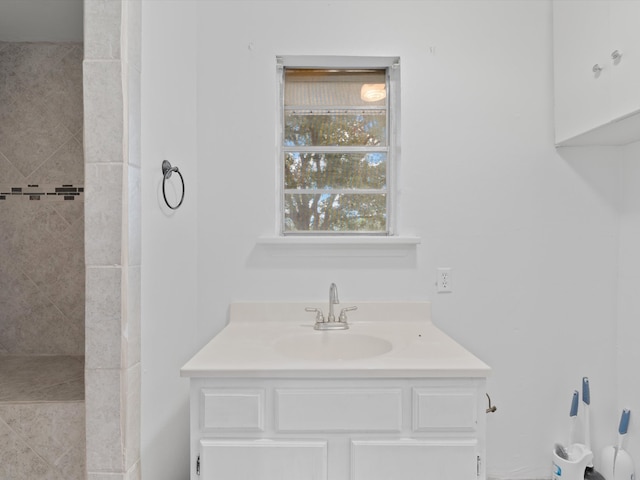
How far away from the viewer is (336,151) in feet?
6.32

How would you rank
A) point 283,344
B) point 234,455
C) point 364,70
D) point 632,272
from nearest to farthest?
1. point 234,455
2. point 283,344
3. point 632,272
4. point 364,70

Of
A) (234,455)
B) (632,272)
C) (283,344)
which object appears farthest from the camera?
(632,272)

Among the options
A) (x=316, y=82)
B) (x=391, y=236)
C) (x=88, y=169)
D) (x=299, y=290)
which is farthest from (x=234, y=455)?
(x=316, y=82)

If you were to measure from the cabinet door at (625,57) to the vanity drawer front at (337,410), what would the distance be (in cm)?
123

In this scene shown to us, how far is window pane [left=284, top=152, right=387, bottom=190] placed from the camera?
1933 mm

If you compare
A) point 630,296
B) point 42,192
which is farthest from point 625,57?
point 42,192

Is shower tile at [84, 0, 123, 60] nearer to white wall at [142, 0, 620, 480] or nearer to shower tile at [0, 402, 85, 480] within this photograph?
white wall at [142, 0, 620, 480]

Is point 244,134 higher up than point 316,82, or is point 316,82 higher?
point 316,82

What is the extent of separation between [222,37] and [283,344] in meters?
1.35

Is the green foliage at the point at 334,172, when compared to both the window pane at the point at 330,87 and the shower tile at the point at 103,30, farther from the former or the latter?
the shower tile at the point at 103,30

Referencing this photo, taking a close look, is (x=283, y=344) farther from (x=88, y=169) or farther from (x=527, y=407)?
(x=527, y=407)

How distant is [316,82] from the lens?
76.2 inches

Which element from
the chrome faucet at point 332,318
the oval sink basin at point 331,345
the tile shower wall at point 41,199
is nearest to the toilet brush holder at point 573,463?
the oval sink basin at point 331,345

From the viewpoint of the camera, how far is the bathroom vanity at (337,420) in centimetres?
121
